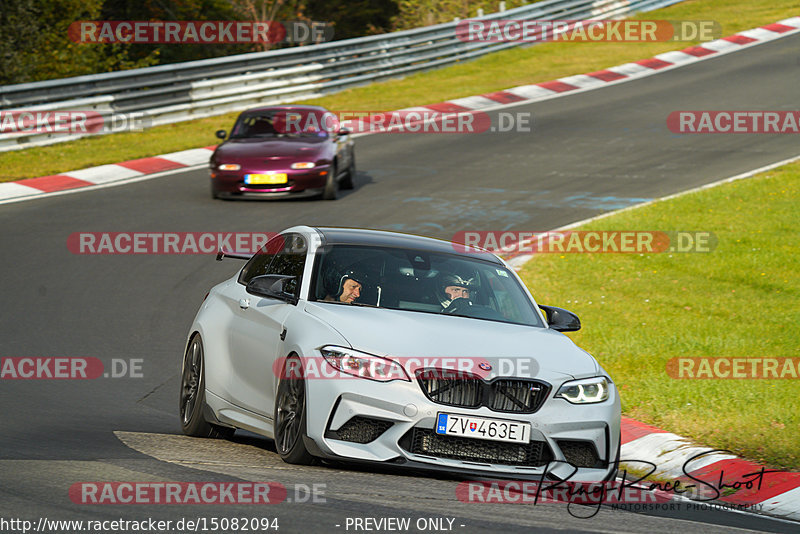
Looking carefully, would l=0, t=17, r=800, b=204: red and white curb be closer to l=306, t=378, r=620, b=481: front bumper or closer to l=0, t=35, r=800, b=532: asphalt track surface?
l=0, t=35, r=800, b=532: asphalt track surface

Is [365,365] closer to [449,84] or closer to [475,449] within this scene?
[475,449]

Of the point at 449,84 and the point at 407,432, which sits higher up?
the point at 407,432

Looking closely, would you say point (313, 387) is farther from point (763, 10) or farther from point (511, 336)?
point (763, 10)

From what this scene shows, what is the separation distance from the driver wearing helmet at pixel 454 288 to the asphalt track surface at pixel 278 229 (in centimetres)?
133

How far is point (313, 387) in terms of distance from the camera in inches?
271

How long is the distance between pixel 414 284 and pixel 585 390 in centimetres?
145

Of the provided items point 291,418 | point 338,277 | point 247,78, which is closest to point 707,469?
point 338,277

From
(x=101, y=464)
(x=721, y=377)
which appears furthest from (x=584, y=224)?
(x=101, y=464)

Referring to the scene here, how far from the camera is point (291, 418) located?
7152 millimetres

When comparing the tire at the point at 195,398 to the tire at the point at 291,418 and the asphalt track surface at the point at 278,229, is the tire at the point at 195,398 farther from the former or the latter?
the tire at the point at 291,418

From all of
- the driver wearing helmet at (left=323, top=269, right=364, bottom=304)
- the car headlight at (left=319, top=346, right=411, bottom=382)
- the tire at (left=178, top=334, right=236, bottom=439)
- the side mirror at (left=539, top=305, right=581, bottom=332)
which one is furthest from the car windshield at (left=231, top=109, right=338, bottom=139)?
the car headlight at (left=319, top=346, right=411, bottom=382)

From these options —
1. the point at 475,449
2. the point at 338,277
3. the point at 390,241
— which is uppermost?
the point at 390,241

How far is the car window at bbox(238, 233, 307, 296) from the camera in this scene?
8.21 m

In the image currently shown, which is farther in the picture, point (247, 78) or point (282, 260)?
point (247, 78)
